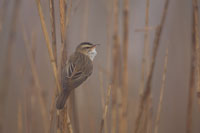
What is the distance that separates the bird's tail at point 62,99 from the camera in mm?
1244

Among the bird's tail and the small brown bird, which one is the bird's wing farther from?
the bird's tail

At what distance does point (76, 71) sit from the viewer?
5.31 ft

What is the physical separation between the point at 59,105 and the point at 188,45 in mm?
1786

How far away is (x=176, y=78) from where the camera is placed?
2.81 m

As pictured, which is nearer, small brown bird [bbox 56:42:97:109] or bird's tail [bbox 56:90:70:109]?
bird's tail [bbox 56:90:70:109]

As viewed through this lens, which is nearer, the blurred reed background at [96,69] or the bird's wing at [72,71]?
the bird's wing at [72,71]

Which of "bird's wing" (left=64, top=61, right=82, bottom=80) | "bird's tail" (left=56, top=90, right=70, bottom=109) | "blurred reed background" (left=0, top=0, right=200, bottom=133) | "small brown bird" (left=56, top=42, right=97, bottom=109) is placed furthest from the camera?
"blurred reed background" (left=0, top=0, right=200, bottom=133)

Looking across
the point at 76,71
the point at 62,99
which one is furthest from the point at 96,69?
the point at 62,99

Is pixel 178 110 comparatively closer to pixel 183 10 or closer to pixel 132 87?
pixel 132 87

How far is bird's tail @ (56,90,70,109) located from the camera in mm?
1244

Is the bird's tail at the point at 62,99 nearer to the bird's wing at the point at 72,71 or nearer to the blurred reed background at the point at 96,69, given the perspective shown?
the bird's wing at the point at 72,71

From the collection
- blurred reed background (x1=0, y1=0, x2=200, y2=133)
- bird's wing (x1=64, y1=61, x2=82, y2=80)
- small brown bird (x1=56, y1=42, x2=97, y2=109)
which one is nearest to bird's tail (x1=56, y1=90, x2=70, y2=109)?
small brown bird (x1=56, y1=42, x2=97, y2=109)

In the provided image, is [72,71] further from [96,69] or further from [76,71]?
[96,69]

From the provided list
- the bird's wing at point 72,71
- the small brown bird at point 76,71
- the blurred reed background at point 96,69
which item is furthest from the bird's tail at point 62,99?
the blurred reed background at point 96,69
